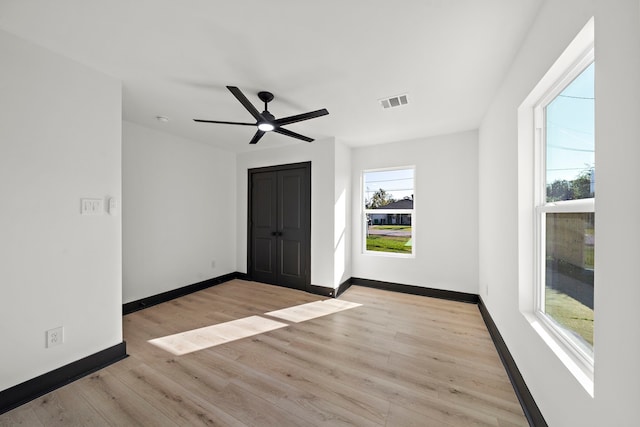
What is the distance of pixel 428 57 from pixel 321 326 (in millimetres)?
2838

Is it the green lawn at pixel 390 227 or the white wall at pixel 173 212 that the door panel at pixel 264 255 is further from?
the green lawn at pixel 390 227

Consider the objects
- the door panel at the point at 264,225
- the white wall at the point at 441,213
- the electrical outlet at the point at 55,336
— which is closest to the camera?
the electrical outlet at the point at 55,336

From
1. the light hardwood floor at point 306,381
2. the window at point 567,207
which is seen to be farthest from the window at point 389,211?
the window at point 567,207

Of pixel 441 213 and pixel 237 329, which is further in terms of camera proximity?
pixel 441 213

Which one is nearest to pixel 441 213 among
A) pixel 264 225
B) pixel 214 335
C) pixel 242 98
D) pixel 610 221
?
pixel 610 221

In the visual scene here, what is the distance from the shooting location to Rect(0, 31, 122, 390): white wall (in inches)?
64.2

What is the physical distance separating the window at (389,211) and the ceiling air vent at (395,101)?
1.52 metres

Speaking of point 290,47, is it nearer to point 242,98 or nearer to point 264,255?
point 242,98

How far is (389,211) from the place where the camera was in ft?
13.5

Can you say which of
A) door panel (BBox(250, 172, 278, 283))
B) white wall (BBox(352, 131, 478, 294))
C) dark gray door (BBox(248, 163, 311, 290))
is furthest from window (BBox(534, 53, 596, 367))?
door panel (BBox(250, 172, 278, 283))

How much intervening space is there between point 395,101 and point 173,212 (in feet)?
11.7

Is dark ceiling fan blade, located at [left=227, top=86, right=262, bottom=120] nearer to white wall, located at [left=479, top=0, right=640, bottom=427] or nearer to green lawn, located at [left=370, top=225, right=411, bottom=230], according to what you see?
white wall, located at [left=479, top=0, right=640, bottom=427]

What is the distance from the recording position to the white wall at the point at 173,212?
322cm

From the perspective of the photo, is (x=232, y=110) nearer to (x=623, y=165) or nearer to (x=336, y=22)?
(x=336, y=22)
